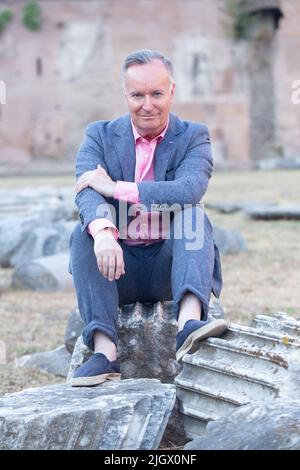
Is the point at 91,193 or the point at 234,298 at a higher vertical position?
the point at 91,193

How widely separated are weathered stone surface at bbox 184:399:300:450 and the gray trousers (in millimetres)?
721

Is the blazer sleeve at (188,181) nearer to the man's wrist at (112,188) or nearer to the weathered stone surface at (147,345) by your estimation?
the man's wrist at (112,188)

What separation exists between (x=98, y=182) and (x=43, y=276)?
131 inches

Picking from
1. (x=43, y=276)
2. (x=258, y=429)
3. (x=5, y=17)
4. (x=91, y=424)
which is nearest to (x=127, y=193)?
(x=91, y=424)

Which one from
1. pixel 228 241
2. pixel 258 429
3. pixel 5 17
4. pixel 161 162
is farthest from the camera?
pixel 5 17

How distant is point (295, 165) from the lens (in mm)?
22172

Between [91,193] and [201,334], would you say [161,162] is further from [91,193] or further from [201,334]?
[201,334]

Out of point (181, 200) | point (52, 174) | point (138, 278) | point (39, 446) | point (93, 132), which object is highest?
point (93, 132)

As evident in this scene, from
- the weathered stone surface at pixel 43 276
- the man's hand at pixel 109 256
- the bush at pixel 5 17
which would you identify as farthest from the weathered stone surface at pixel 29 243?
the bush at pixel 5 17

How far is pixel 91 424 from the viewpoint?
2531 millimetres

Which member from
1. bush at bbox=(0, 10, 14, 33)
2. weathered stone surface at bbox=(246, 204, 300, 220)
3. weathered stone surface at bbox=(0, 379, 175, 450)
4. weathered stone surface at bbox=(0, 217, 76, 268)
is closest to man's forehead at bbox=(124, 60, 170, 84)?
weathered stone surface at bbox=(0, 379, 175, 450)

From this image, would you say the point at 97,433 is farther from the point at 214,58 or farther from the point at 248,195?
the point at 214,58

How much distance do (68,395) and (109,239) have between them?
59 centimetres
